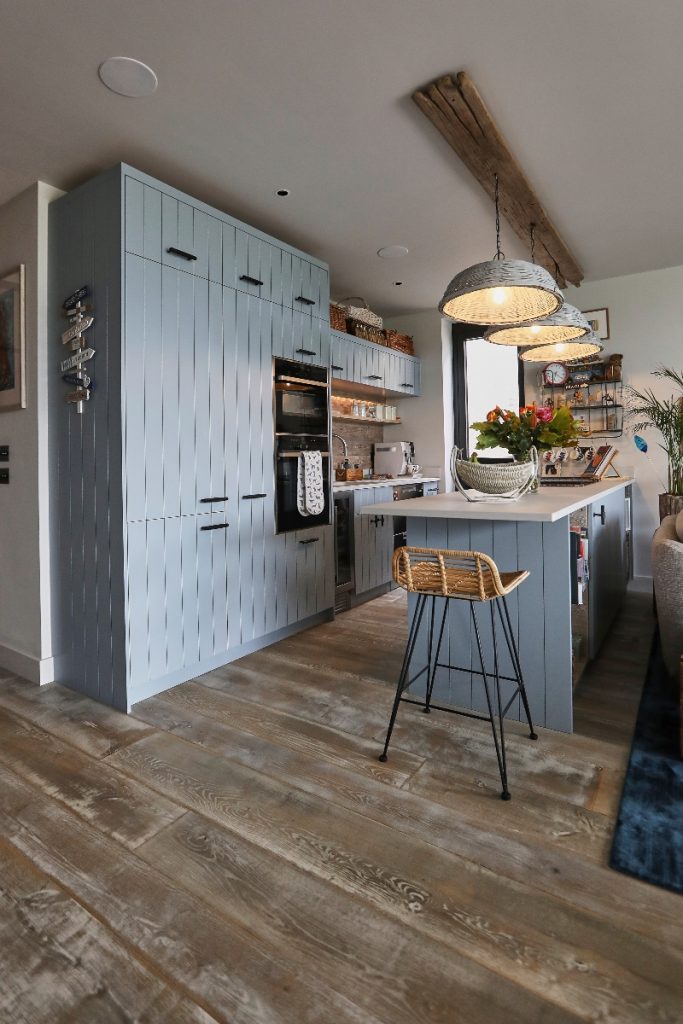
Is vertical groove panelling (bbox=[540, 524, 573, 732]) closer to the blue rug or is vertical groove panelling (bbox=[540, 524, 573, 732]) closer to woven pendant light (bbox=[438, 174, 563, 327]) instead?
the blue rug

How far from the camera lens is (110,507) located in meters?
2.56

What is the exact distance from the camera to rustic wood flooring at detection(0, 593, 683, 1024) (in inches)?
45.8

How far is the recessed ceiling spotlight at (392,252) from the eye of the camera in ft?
12.7

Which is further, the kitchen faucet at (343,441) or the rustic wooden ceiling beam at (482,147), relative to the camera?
the kitchen faucet at (343,441)

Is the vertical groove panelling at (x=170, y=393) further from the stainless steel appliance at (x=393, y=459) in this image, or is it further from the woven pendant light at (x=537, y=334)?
the stainless steel appliance at (x=393, y=459)

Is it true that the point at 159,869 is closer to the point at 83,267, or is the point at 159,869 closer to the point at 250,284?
the point at 83,267

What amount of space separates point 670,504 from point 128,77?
429 cm

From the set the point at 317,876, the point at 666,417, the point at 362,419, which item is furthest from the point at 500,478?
the point at 362,419

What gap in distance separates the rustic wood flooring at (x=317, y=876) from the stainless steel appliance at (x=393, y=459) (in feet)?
10.7

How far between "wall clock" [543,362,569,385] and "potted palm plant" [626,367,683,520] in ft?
1.75

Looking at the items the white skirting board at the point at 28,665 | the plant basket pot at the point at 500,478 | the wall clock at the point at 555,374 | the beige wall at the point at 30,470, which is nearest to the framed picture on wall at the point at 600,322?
the wall clock at the point at 555,374

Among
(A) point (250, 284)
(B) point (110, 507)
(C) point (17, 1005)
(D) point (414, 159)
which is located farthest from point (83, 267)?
(C) point (17, 1005)

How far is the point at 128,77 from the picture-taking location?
2137 mm

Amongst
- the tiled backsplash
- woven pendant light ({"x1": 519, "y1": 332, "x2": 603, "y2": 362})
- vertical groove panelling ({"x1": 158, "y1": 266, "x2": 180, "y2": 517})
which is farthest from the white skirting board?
woven pendant light ({"x1": 519, "y1": 332, "x2": 603, "y2": 362})
